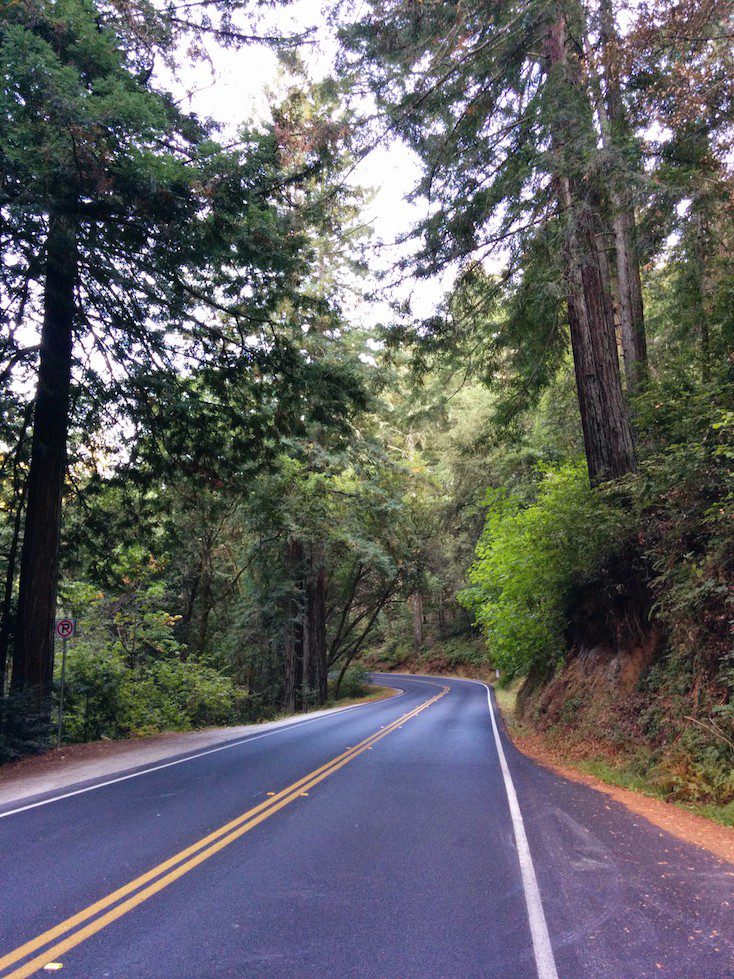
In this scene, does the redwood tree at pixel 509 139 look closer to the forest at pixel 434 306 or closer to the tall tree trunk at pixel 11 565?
the forest at pixel 434 306

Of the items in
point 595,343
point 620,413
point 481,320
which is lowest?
point 620,413

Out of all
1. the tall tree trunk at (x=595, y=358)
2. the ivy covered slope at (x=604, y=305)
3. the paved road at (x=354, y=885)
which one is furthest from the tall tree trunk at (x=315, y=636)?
the paved road at (x=354, y=885)

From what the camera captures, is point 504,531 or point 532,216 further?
point 504,531

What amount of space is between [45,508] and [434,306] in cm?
836

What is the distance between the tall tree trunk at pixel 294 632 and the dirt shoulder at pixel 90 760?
933cm

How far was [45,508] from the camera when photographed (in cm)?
1215

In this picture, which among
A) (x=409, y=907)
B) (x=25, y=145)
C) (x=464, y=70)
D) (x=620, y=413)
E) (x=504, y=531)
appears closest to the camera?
(x=409, y=907)

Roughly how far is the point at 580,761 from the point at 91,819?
7.50 m

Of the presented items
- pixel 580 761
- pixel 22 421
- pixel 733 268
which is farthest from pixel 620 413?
pixel 22 421

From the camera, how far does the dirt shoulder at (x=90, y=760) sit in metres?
9.03

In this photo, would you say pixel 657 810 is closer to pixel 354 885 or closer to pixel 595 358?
pixel 354 885

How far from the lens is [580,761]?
10.5 m

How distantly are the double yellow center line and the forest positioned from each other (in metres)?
5.00

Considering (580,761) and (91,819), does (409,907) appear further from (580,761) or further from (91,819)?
(580,761)
